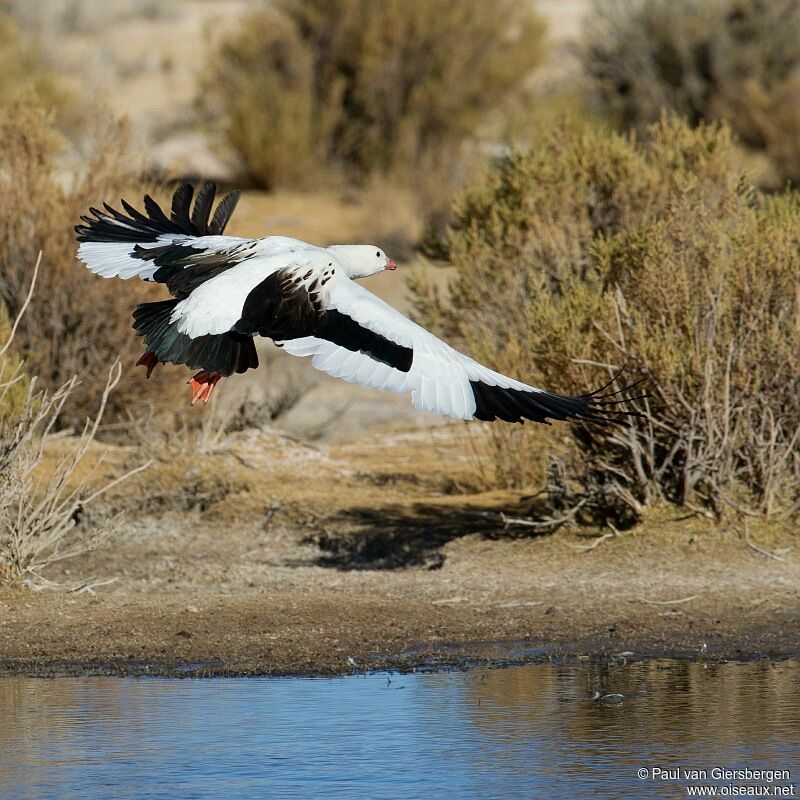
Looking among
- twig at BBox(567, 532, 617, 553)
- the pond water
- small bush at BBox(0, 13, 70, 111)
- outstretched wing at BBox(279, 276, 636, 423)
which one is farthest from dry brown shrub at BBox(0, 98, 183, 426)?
small bush at BBox(0, 13, 70, 111)

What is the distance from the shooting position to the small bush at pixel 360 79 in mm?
23750

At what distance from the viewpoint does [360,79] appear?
24.2 meters

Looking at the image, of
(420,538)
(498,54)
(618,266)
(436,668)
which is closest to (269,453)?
(420,538)

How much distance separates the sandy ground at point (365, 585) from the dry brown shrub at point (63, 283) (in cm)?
152

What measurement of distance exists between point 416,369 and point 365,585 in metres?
2.58

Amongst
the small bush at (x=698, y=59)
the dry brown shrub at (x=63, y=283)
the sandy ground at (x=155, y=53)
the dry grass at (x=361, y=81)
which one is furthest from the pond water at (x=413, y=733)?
the small bush at (x=698, y=59)

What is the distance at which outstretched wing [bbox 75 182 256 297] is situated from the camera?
750cm

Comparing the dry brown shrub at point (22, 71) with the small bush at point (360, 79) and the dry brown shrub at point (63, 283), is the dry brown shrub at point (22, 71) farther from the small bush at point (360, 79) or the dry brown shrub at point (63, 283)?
the dry brown shrub at point (63, 283)

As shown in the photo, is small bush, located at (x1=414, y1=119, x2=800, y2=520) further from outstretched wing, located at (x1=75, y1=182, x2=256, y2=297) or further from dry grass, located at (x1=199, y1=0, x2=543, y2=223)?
dry grass, located at (x1=199, y1=0, x2=543, y2=223)

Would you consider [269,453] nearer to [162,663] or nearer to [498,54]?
[162,663]

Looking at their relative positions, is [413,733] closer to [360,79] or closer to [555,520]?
[555,520]

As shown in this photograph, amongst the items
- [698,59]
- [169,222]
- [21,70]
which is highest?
[21,70]

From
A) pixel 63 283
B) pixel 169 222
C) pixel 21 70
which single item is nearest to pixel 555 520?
pixel 169 222

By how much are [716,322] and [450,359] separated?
9.90 ft
